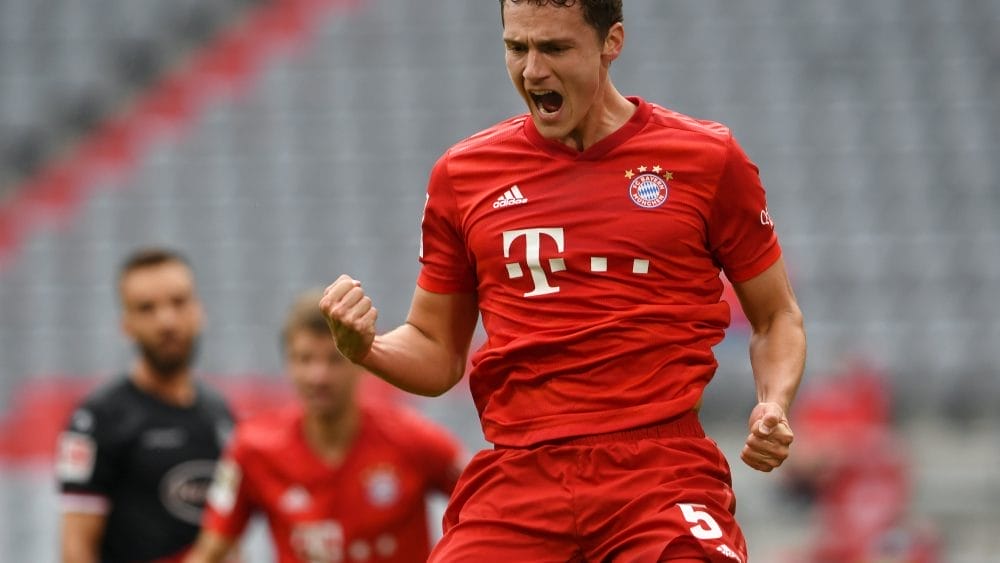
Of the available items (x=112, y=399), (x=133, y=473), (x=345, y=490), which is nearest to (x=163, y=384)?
(x=112, y=399)

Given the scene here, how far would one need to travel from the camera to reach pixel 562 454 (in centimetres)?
374

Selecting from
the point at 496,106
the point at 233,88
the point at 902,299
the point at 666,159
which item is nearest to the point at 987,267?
the point at 902,299

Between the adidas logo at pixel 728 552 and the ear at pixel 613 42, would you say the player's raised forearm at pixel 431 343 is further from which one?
the adidas logo at pixel 728 552

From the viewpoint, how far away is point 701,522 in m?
3.62

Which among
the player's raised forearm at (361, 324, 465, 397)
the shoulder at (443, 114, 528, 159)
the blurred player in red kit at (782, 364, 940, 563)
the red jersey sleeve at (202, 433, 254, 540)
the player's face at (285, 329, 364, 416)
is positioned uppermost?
the shoulder at (443, 114, 528, 159)

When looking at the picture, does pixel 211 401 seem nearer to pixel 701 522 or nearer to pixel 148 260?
pixel 148 260

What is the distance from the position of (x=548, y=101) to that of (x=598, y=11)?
238 mm

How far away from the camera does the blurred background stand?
11461 millimetres

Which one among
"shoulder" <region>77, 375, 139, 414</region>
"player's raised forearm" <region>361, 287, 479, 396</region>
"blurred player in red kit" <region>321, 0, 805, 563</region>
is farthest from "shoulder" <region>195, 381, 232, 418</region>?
"blurred player in red kit" <region>321, 0, 805, 563</region>

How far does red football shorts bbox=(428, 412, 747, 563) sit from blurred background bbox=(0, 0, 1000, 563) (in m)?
7.04

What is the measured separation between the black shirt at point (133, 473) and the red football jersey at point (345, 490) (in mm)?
643

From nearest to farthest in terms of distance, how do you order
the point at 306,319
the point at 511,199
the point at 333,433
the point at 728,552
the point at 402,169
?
the point at 728,552
the point at 511,199
the point at 306,319
the point at 333,433
the point at 402,169

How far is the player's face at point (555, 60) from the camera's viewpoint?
3773mm

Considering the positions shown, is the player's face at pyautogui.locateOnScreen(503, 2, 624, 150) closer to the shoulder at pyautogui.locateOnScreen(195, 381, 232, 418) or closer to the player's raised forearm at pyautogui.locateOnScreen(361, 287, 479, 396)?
the player's raised forearm at pyautogui.locateOnScreen(361, 287, 479, 396)
